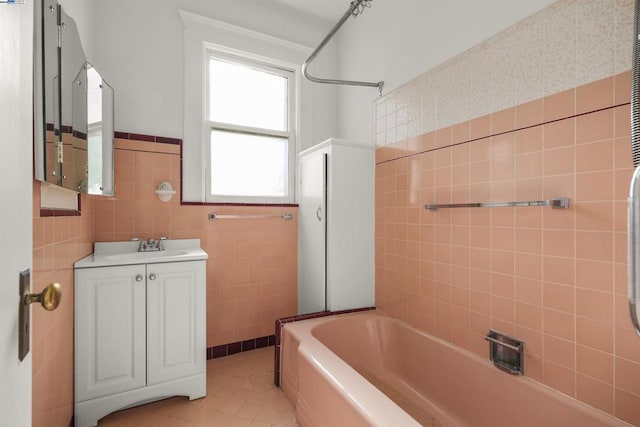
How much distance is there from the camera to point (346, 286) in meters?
2.20

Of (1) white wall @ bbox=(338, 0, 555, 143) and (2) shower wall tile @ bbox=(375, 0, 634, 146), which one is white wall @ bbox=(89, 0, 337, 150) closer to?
(1) white wall @ bbox=(338, 0, 555, 143)

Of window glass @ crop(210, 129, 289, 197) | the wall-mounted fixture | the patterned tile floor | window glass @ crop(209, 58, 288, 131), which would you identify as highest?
window glass @ crop(209, 58, 288, 131)

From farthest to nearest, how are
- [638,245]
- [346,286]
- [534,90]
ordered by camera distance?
[346,286] → [534,90] → [638,245]

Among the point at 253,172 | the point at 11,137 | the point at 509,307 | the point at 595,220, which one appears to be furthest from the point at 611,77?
the point at 253,172

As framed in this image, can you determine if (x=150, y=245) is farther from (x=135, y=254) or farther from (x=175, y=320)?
(x=175, y=320)

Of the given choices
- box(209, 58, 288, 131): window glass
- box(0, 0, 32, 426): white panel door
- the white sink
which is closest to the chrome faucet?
the white sink

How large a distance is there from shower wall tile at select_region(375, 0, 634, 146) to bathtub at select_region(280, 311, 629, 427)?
3.85 ft

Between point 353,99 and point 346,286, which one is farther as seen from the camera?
point 353,99

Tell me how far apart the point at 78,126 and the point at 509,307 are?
2.19 meters

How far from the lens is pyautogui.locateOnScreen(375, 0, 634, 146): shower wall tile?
1.10 meters

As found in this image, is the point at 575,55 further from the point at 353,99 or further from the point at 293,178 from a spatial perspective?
the point at 293,178

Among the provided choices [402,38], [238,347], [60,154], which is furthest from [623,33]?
[238,347]

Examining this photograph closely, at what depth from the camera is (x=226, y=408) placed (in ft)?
5.72

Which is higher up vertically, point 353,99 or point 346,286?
point 353,99
